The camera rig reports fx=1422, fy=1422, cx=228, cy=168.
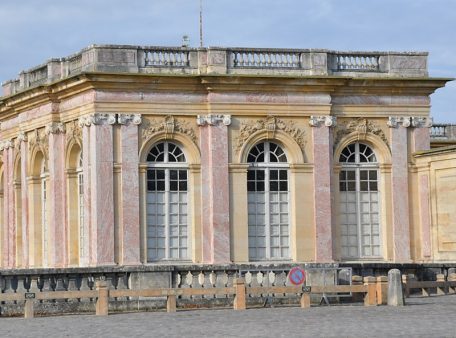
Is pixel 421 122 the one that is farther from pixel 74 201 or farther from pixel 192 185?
pixel 74 201

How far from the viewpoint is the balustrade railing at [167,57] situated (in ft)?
133

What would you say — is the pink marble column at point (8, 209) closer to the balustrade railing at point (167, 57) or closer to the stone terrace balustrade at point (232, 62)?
the stone terrace balustrade at point (232, 62)

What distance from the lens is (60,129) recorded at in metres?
42.4

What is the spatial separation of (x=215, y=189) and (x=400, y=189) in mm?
5717

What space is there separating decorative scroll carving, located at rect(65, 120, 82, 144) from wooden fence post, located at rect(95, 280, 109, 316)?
10871mm

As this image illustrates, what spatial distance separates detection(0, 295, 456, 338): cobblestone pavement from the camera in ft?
81.1

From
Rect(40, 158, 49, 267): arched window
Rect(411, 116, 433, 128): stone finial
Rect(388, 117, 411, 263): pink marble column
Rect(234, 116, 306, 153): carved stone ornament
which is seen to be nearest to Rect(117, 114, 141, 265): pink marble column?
Rect(234, 116, 306, 153): carved stone ornament

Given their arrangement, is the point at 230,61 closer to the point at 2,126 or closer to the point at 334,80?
the point at 334,80

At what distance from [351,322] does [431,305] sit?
5.57 m

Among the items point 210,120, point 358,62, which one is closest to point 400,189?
point 358,62

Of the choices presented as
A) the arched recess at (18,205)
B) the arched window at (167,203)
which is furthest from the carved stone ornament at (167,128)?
the arched recess at (18,205)

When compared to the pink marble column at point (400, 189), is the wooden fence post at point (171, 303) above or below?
below

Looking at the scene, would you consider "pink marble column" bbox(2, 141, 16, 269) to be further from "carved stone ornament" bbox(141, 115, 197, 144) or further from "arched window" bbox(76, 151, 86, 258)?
"carved stone ornament" bbox(141, 115, 197, 144)

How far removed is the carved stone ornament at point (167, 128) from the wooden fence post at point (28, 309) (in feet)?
33.4
